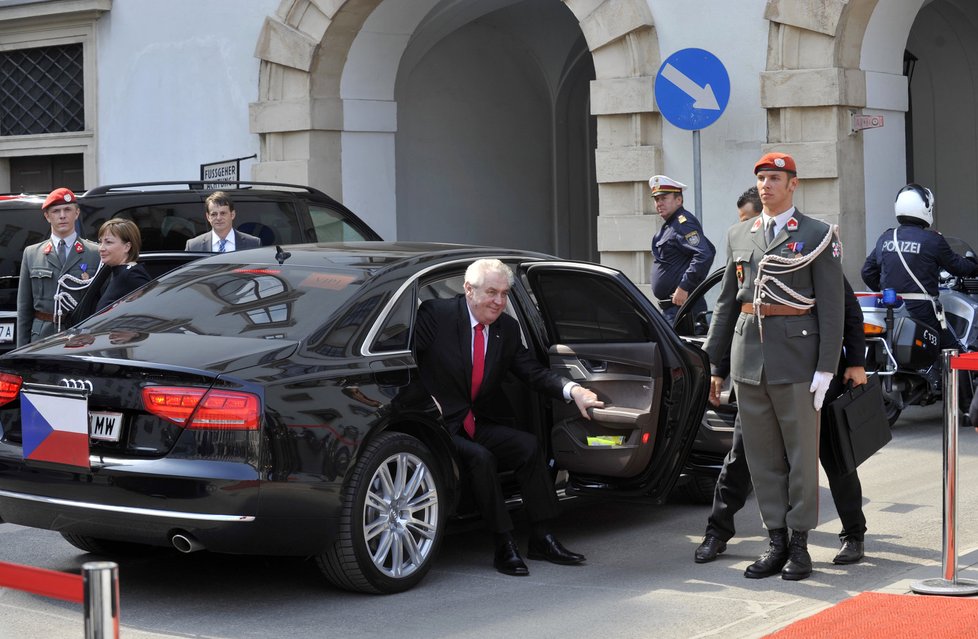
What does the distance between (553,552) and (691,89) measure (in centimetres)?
695

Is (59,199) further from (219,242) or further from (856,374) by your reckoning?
(856,374)

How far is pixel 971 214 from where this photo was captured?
724 inches

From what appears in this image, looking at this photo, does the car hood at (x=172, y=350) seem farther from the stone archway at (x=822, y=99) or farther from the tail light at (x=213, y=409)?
the stone archway at (x=822, y=99)

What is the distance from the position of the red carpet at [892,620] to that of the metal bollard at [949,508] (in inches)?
4.8

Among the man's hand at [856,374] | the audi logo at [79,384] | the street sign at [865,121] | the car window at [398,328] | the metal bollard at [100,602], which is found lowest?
the metal bollard at [100,602]

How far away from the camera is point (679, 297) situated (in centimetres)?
1085

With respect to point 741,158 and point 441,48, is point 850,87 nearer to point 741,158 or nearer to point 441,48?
point 741,158

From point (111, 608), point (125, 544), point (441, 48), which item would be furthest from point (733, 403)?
point (441, 48)

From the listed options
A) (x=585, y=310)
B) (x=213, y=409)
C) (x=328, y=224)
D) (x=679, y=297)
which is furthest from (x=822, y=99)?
(x=213, y=409)

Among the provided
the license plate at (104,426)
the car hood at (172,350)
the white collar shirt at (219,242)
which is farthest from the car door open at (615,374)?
the white collar shirt at (219,242)

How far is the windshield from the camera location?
631 cm

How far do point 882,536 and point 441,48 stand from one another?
14.0 metres

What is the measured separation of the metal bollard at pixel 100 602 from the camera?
306cm

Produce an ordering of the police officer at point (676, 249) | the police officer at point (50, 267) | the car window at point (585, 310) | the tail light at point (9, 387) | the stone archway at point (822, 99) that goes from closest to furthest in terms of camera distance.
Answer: the tail light at point (9, 387), the car window at point (585, 310), the police officer at point (50, 267), the police officer at point (676, 249), the stone archway at point (822, 99)
